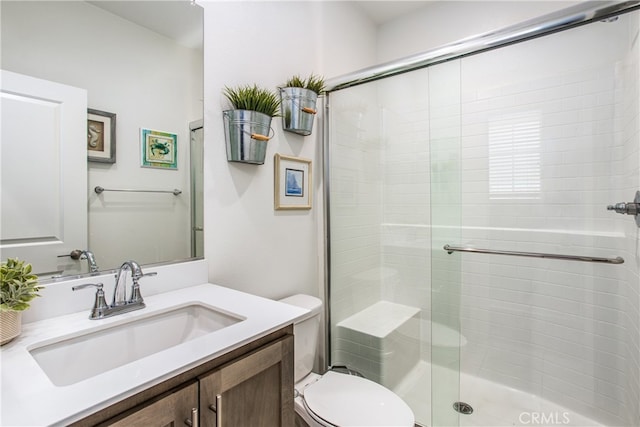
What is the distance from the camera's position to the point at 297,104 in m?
1.65

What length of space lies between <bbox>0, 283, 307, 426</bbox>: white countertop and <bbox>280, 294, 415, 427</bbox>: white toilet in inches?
8.1

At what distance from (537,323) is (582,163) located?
3.11 feet

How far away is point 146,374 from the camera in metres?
0.62

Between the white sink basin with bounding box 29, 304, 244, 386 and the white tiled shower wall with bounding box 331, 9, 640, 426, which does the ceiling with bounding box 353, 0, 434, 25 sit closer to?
the white tiled shower wall with bounding box 331, 9, 640, 426

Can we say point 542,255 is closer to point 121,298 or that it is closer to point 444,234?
point 444,234

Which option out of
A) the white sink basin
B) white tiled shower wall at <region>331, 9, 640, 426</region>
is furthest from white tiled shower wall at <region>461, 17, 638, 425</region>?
the white sink basin

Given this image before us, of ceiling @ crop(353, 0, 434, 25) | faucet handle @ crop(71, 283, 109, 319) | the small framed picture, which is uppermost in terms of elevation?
ceiling @ crop(353, 0, 434, 25)

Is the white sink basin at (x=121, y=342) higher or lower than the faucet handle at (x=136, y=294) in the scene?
lower

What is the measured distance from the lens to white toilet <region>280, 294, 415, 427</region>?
1.18m

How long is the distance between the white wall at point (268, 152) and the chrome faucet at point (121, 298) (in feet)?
1.15

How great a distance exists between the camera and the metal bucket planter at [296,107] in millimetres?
1640

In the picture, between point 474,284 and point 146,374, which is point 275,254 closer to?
point 146,374

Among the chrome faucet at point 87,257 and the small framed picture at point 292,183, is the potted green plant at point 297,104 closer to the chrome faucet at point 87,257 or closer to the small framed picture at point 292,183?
the small framed picture at point 292,183

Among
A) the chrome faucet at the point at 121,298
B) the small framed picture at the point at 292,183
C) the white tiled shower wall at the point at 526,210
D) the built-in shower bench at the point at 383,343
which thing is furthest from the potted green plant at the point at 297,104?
the built-in shower bench at the point at 383,343
